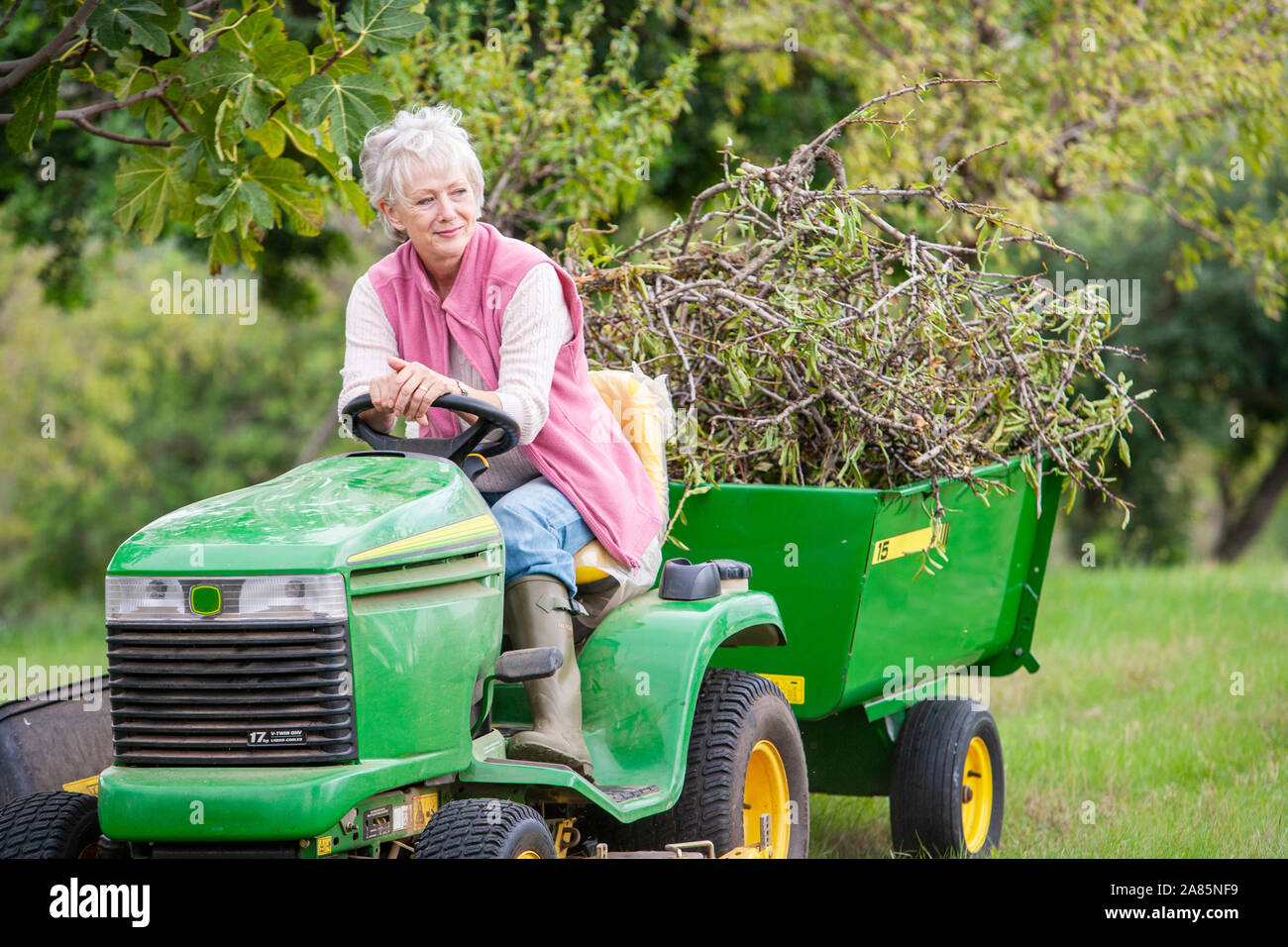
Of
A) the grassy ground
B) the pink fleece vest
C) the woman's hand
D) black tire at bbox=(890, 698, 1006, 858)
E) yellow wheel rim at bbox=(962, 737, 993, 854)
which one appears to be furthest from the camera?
the grassy ground

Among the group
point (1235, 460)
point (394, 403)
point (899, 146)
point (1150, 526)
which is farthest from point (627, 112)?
point (1235, 460)

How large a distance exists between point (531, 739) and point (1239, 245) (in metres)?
7.29

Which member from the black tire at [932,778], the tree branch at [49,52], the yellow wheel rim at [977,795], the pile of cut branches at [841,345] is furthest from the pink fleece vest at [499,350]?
the yellow wheel rim at [977,795]

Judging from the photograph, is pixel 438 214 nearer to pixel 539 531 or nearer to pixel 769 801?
pixel 539 531

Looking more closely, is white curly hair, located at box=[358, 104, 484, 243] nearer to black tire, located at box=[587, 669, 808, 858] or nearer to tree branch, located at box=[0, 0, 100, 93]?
tree branch, located at box=[0, 0, 100, 93]

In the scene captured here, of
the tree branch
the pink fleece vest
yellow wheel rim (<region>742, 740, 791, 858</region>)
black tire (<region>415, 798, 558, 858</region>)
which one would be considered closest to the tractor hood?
the pink fleece vest

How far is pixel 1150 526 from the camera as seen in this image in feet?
58.6

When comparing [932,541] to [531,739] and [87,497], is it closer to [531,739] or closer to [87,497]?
[531,739]

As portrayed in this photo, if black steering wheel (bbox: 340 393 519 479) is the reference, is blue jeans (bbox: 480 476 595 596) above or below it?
below

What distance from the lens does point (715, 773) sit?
346cm

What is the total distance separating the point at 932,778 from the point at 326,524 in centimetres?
234

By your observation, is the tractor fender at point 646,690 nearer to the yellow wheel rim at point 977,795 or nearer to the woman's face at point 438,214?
the woman's face at point 438,214

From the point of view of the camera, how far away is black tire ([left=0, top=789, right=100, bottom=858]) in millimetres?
2893

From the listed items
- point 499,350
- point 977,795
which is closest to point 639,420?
point 499,350
